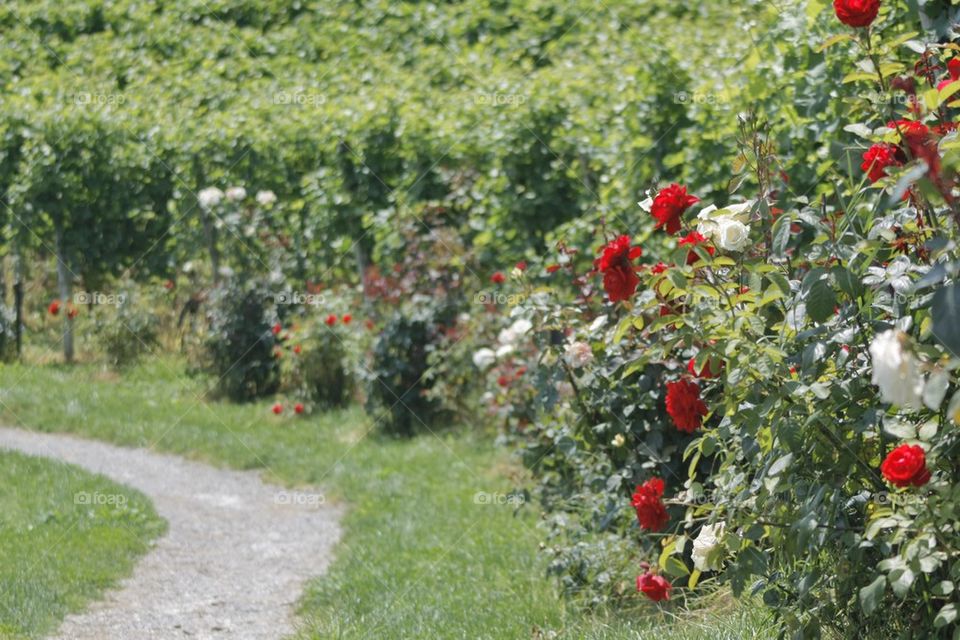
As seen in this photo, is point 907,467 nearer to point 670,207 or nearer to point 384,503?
point 670,207

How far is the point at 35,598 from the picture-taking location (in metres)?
5.15

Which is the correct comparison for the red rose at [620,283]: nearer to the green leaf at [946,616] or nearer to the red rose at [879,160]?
the red rose at [879,160]

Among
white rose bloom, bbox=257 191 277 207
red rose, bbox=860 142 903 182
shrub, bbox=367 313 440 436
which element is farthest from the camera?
white rose bloom, bbox=257 191 277 207

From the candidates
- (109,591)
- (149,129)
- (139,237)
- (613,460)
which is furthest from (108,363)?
(613,460)

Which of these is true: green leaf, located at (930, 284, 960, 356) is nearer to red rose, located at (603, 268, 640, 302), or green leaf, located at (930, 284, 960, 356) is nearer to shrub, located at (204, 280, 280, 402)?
red rose, located at (603, 268, 640, 302)

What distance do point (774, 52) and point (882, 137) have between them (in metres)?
2.85

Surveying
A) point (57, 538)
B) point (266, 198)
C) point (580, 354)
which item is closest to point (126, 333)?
point (266, 198)

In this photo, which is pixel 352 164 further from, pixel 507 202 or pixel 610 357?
pixel 610 357

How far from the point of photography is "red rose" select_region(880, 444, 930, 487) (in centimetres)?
276

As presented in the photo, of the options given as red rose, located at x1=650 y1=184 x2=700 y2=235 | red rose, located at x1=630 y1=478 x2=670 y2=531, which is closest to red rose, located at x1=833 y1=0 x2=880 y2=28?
red rose, located at x1=650 y1=184 x2=700 y2=235

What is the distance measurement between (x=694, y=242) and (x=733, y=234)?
14 centimetres

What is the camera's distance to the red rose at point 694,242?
350 centimetres

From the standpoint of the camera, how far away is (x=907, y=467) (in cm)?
276

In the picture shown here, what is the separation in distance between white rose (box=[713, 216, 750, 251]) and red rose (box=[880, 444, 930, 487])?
33.8 inches
